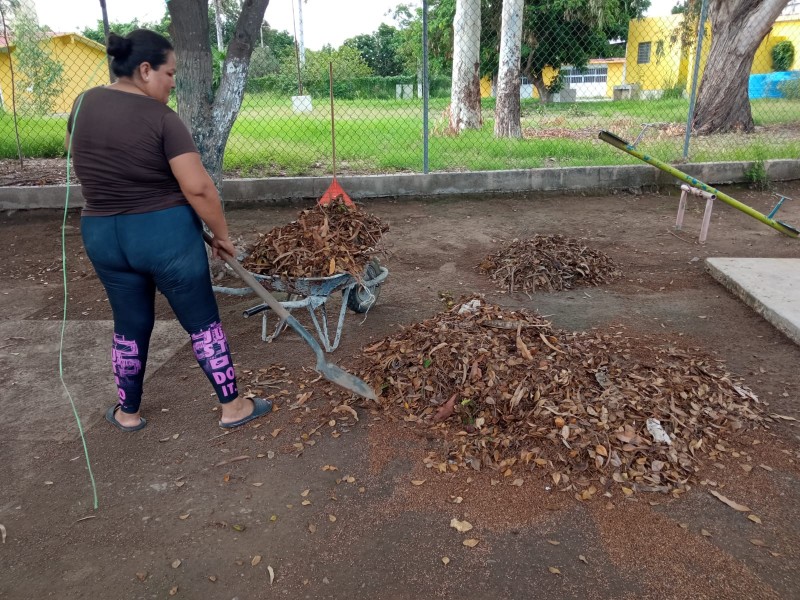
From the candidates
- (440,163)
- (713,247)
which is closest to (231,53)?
(440,163)

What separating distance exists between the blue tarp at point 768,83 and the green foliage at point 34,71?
21277 millimetres

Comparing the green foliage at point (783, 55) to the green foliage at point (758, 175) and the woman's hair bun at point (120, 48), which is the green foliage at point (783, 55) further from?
the woman's hair bun at point (120, 48)

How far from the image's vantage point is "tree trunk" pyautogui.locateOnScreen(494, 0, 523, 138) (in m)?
10.7

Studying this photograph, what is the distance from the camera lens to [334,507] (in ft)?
8.64

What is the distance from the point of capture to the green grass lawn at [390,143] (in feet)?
29.1

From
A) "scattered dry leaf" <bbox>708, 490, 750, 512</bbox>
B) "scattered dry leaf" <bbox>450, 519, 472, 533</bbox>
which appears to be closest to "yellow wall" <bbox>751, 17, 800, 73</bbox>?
"scattered dry leaf" <bbox>708, 490, 750, 512</bbox>

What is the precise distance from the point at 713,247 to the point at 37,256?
6977 mm

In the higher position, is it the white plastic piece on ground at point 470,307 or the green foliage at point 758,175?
the green foliage at point 758,175

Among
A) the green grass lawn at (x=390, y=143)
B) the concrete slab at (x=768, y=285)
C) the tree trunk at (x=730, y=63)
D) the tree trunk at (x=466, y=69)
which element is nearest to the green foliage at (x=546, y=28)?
the tree trunk at (x=730, y=63)

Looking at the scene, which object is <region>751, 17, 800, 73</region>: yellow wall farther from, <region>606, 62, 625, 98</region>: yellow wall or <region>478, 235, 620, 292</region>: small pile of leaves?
<region>478, 235, 620, 292</region>: small pile of leaves

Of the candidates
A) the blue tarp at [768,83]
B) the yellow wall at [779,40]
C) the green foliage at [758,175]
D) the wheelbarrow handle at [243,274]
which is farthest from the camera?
the yellow wall at [779,40]

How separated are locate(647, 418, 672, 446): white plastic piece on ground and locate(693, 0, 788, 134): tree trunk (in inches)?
433

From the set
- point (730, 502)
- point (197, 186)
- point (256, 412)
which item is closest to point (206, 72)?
point (197, 186)

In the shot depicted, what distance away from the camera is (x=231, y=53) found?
5035 mm
